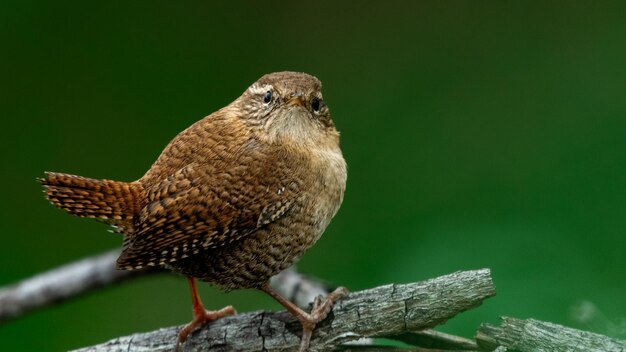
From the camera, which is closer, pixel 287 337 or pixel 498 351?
pixel 498 351

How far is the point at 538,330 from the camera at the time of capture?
2.36m

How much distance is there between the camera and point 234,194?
2.75m

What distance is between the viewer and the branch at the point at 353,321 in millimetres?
2471

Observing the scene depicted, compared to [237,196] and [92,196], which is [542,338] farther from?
[92,196]

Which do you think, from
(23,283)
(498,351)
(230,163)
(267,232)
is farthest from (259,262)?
(23,283)

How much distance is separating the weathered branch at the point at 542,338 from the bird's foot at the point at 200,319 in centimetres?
112

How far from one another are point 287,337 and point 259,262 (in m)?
0.27

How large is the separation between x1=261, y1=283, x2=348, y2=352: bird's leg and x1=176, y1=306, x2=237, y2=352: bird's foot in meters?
0.37

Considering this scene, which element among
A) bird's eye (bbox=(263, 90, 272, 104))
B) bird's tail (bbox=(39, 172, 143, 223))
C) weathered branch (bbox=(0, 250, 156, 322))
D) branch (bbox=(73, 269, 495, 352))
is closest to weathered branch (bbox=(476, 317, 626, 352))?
branch (bbox=(73, 269, 495, 352))

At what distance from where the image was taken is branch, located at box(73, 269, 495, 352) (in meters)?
2.47

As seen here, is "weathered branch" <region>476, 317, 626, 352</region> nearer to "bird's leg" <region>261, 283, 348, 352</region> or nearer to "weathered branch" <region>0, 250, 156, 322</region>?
"bird's leg" <region>261, 283, 348, 352</region>

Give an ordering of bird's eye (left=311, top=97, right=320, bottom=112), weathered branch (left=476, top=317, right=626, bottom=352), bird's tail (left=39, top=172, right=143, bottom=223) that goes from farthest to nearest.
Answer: bird's eye (left=311, top=97, right=320, bottom=112), bird's tail (left=39, top=172, right=143, bottom=223), weathered branch (left=476, top=317, right=626, bottom=352)

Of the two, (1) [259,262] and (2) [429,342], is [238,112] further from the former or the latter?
Answer: (2) [429,342]

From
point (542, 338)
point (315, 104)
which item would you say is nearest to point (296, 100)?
point (315, 104)
